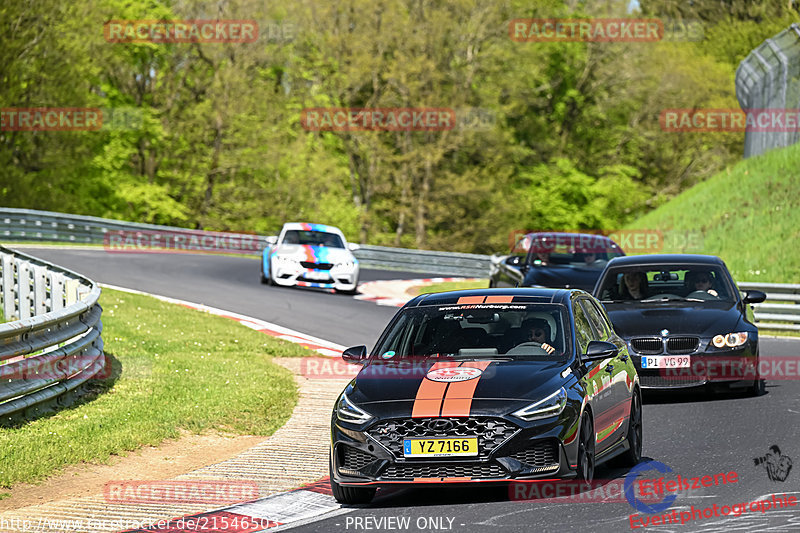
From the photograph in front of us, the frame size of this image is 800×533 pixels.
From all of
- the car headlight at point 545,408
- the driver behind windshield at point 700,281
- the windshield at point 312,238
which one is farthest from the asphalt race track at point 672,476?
the windshield at point 312,238

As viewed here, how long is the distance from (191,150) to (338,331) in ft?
135

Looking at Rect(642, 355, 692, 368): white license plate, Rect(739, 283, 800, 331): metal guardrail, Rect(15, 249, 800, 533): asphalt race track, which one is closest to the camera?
Result: Rect(15, 249, 800, 533): asphalt race track

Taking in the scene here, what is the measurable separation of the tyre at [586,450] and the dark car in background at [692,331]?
15.9 ft

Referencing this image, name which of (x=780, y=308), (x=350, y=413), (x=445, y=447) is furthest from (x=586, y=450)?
(x=780, y=308)

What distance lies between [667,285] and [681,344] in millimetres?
1824

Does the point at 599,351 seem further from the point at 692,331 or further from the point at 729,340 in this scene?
the point at 729,340

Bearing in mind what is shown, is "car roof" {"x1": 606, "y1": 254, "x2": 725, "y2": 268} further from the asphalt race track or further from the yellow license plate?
the yellow license plate

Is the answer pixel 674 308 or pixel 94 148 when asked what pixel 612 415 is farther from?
pixel 94 148

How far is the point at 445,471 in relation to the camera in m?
7.84

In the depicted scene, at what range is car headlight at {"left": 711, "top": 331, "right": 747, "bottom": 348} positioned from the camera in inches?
516

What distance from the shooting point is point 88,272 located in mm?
27516

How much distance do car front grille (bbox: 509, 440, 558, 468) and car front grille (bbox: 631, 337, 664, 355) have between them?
5508 mm

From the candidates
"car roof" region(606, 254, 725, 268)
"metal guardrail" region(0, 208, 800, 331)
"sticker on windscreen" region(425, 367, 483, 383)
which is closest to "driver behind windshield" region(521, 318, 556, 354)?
"sticker on windscreen" region(425, 367, 483, 383)

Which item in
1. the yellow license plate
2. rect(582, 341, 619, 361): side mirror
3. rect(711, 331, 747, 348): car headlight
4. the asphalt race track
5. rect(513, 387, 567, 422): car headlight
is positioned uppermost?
rect(582, 341, 619, 361): side mirror
